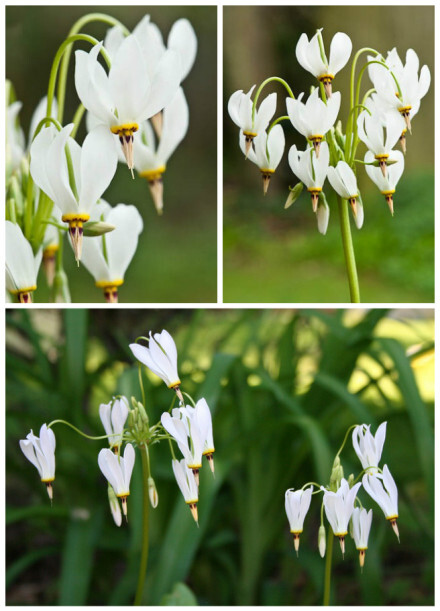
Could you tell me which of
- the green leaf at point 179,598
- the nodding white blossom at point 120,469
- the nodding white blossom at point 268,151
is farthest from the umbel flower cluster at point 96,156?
the green leaf at point 179,598

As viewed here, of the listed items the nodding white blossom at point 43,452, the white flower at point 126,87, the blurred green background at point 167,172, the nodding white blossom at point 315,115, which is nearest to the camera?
the white flower at point 126,87

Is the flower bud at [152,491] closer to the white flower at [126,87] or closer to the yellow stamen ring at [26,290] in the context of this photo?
the yellow stamen ring at [26,290]

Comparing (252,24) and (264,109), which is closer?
(264,109)

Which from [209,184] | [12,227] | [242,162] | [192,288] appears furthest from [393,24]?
[12,227]

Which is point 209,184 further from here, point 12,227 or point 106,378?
point 12,227

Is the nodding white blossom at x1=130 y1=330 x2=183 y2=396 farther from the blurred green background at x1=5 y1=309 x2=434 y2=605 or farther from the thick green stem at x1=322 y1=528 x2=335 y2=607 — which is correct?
the thick green stem at x1=322 y1=528 x2=335 y2=607

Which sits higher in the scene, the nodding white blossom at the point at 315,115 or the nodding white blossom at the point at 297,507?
the nodding white blossom at the point at 315,115

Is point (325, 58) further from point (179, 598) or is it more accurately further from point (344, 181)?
point (179, 598)
